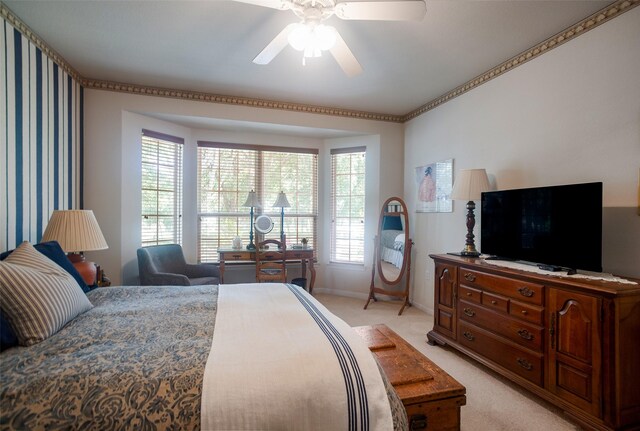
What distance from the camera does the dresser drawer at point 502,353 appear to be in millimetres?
2025

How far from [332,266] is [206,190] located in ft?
7.10

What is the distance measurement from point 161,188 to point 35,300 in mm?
2681

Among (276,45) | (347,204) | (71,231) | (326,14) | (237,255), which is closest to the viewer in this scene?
(326,14)

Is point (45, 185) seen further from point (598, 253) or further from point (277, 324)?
point (598, 253)

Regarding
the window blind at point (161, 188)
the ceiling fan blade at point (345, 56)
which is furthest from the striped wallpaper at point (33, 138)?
the ceiling fan blade at point (345, 56)

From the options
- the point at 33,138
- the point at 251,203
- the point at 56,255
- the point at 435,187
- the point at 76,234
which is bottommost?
the point at 56,255

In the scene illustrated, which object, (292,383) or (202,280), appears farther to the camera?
A: (202,280)

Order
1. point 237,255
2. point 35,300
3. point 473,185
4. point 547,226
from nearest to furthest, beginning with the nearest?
point 35,300, point 547,226, point 473,185, point 237,255

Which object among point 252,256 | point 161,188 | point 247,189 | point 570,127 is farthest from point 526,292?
point 161,188

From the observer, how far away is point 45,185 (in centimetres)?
266

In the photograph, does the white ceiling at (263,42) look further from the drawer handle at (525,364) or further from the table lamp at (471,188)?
the drawer handle at (525,364)

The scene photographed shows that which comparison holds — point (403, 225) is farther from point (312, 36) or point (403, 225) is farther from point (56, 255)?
point (56, 255)

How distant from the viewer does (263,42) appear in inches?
101

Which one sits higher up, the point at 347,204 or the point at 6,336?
the point at 347,204
